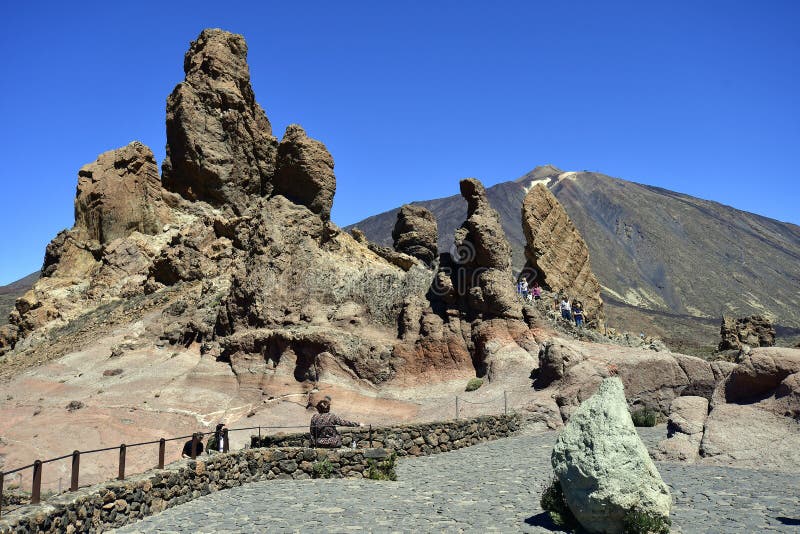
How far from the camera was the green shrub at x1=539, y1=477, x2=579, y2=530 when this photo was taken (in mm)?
8219

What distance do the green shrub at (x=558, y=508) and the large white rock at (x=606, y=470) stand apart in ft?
1.23

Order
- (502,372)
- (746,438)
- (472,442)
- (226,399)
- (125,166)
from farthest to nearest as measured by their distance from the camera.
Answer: (125,166) < (226,399) < (502,372) < (472,442) < (746,438)

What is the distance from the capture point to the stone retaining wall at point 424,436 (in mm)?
13773

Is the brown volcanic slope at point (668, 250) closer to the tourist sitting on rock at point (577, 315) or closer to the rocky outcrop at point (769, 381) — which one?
the tourist sitting on rock at point (577, 315)

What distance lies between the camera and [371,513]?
378 inches

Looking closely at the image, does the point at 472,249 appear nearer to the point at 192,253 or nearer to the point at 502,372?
the point at 502,372

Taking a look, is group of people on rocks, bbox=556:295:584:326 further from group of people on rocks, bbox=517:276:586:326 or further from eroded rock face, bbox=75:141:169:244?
eroded rock face, bbox=75:141:169:244

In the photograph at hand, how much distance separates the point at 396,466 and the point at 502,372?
7.31 m

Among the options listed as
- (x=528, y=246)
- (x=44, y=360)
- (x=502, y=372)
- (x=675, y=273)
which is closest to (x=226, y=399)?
(x=502, y=372)

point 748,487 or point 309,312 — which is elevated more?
point 309,312

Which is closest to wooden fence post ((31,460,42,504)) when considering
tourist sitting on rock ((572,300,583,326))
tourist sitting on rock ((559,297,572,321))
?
tourist sitting on rock ((572,300,583,326))

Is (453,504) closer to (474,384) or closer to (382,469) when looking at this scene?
(382,469)

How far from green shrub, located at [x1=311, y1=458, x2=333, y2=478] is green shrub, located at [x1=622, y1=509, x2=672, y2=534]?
22.0ft

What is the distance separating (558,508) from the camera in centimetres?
841
